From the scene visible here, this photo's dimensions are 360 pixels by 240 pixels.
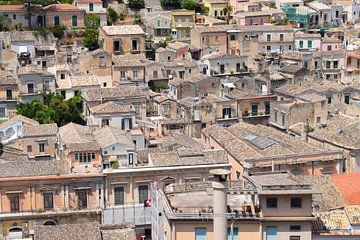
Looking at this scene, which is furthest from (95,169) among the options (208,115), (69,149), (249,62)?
(249,62)

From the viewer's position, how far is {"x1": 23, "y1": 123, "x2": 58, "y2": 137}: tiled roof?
40.6 meters

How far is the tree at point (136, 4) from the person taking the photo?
67.1 metres

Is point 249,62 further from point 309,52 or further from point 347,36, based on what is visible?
point 347,36

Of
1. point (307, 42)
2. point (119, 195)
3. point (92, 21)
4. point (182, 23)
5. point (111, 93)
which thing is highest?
point (92, 21)

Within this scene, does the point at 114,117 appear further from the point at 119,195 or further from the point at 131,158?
the point at 119,195

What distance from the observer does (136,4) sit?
67312mm

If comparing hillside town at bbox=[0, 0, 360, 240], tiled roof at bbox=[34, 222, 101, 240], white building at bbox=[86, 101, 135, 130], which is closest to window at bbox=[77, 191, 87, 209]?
hillside town at bbox=[0, 0, 360, 240]

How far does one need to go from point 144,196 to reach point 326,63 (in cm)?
2647

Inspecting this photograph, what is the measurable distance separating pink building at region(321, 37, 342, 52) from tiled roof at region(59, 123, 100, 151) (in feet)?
91.1

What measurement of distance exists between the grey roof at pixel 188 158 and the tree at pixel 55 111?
1130 centimetres

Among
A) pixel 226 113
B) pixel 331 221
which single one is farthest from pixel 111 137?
pixel 331 221

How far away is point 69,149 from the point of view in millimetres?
35250

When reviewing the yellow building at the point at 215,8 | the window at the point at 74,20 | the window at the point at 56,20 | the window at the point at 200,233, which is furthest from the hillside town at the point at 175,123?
the yellow building at the point at 215,8

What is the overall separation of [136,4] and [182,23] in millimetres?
5933
